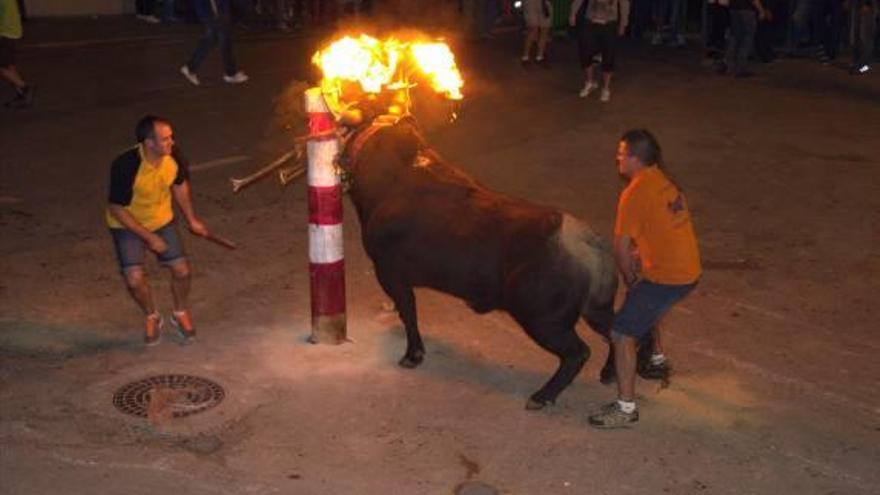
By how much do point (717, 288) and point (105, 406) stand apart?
4.64m

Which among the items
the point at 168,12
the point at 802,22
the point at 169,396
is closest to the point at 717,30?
the point at 802,22

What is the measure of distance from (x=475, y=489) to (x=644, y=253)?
159 centimetres

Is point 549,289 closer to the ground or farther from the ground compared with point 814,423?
farther from the ground

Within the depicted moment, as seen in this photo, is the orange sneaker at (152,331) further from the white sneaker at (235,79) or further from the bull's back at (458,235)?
the white sneaker at (235,79)

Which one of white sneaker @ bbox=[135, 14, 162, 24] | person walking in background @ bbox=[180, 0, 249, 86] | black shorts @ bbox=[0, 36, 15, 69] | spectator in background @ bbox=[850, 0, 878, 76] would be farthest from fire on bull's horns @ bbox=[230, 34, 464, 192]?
white sneaker @ bbox=[135, 14, 162, 24]

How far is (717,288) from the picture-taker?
8195 mm

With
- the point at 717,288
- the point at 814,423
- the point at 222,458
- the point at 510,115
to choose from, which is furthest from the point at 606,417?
the point at 510,115

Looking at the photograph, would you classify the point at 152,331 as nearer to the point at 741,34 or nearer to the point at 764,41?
the point at 741,34

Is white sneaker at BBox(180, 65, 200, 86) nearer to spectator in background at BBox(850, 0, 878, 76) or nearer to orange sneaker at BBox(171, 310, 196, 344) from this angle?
orange sneaker at BBox(171, 310, 196, 344)

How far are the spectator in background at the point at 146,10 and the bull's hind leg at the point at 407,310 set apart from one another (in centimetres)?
2015

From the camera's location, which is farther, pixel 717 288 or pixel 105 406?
pixel 717 288

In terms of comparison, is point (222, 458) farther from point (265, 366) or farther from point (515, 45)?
point (515, 45)

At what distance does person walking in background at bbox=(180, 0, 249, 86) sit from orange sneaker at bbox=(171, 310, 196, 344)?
9656mm

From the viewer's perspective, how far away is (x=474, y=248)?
234 inches
